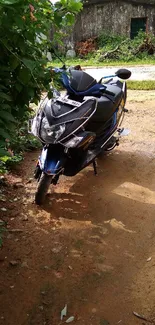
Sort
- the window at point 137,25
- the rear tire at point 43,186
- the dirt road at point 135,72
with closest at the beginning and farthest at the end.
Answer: the rear tire at point 43,186 < the dirt road at point 135,72 < the window at point 137,25

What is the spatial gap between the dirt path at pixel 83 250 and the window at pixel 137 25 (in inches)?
586

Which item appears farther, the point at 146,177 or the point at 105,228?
the point at 146,177

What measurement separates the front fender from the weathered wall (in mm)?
15223

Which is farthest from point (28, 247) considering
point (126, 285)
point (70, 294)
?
point (126, 285)

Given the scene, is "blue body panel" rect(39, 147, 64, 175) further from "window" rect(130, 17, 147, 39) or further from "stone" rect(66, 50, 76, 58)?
"window" rect(130, 17, 147, 39)

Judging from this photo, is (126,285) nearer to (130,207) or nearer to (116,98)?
(130,207)

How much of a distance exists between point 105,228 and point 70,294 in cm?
93

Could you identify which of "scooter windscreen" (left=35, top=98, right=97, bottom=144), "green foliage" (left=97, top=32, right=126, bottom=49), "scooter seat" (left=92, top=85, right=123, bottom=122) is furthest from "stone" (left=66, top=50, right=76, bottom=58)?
"scooter windscreen" (left=35, top=98, right=97, bottom=144)

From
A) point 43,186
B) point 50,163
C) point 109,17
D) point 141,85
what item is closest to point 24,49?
point 50,163

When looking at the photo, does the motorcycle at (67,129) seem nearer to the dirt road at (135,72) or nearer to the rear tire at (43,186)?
the rear tire at (43,186)

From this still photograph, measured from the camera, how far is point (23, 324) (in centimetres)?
225

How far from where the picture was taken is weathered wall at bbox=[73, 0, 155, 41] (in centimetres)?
1739

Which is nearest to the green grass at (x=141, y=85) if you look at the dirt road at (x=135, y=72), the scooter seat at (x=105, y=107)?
the dirt road at (x=135, y=72)

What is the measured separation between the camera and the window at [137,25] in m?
17.8
